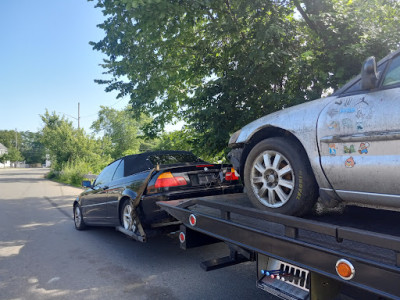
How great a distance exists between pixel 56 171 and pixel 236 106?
27.1 m

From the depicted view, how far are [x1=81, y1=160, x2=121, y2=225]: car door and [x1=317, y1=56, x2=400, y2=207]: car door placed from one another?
439cm

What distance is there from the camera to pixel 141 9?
612cm

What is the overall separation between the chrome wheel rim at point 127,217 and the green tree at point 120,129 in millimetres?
33352

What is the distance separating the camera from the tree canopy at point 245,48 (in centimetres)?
607

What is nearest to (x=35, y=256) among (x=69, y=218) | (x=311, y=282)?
(x=69, y=218)

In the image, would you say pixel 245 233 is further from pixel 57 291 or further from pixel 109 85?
pixel 109 85

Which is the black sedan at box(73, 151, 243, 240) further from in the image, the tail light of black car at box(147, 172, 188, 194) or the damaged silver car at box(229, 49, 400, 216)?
the damaged silver car at box(229, 49, 400, 216)

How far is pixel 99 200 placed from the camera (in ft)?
20.1

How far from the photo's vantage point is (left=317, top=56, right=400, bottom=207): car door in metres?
2.19

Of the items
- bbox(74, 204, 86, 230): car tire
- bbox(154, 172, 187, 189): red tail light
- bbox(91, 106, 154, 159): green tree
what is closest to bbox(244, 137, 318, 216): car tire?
bbox(154, 172, 187, 189): red tail light

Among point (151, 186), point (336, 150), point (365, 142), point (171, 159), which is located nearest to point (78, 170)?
point (171, 159)

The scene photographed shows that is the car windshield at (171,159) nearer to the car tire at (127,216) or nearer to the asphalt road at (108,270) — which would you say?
the car tire at (127,216)

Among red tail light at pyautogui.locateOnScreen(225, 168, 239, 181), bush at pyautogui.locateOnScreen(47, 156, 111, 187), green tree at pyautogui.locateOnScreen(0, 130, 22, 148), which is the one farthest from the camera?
green tree at pyautogui.locateOnScreen(0, 130, 22, 148)

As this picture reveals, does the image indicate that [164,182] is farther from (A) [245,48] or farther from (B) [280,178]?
(A) [245,48]
